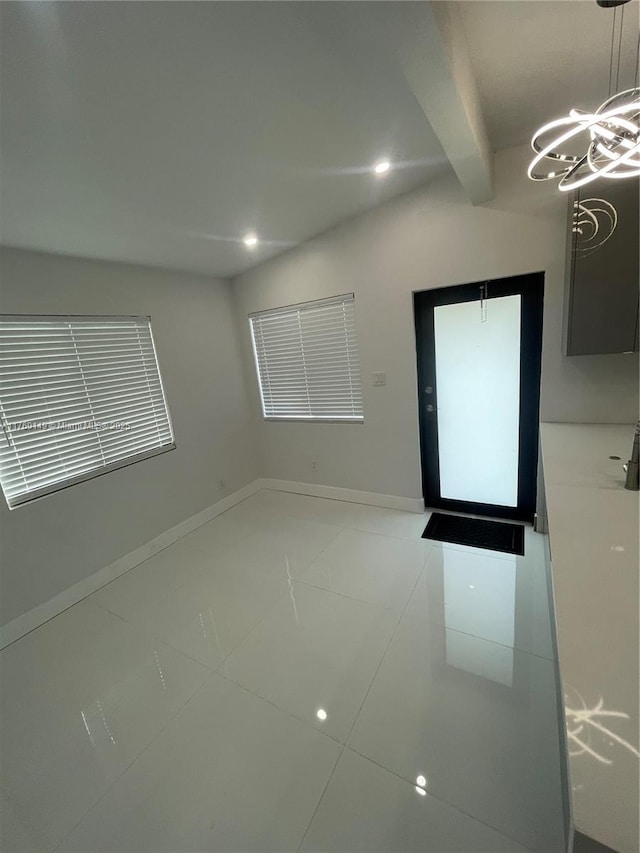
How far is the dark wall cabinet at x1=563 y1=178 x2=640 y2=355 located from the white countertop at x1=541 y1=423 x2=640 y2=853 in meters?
0.91

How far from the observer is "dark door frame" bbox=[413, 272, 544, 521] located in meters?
2.53

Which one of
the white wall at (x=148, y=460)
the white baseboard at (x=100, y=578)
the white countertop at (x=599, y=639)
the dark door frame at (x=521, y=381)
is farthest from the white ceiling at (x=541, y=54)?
the white baseboard at (x=100, y=578)

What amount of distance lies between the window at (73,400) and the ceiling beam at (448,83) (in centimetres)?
270

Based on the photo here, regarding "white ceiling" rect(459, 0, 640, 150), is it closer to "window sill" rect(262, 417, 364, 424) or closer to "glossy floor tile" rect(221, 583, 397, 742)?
"window sill" rect(262, 417, 364, 424)

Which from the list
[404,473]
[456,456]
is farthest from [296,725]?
[456,456]

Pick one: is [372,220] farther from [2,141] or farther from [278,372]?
[2,141]

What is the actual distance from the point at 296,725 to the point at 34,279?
324 centimetres

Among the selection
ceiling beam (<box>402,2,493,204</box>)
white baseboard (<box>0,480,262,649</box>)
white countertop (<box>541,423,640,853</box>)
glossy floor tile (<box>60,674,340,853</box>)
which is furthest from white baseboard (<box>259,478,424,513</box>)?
ceiling beam (<box>402,2,493,204</box>)

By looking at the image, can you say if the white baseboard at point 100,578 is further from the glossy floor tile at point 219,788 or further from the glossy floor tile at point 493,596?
the glossy floor tile at point 493,596

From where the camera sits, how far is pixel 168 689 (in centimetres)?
179

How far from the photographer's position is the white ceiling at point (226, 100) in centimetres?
109

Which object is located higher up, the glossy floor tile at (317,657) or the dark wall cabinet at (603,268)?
the dark wall cabinet at (603,268)

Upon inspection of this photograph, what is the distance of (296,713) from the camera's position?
159 centimetres

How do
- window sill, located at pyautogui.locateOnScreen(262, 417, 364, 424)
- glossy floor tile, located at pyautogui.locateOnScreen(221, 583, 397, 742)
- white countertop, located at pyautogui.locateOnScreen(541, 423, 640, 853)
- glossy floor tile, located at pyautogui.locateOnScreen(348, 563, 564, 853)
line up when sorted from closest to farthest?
1. white countertop, located at pyautogui.locateOnScreen(541, 423, 640, 853)
2. glossy floor tile, located at pyautogui.locateOnScreen(348, 563, 564, 853)
3. glossy floor tile, located at pyautogui.locateOnScreen(221, 583, 397, 742)
4. window sill, located at pyautogui.locateOnScreen(262, 417, 364, 424)
